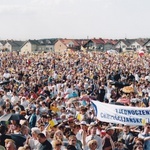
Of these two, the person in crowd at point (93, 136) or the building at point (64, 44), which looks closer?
the person in crowd at point (93, 136)

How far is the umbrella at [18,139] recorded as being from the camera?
7.83m

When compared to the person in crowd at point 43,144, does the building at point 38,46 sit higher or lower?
higher

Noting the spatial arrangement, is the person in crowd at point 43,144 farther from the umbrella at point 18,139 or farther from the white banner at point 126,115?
the white banner at point 126,115

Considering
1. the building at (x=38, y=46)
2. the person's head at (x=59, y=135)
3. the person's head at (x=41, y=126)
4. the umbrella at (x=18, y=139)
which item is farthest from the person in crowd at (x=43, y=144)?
the building at (x=38, y=46)

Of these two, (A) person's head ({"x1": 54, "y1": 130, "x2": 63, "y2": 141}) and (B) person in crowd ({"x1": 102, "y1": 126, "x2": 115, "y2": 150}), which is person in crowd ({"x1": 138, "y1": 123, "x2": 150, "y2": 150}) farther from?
(A) person's head ({"x1": 54, "y1": 130, "x2": 63, "y2": 141})

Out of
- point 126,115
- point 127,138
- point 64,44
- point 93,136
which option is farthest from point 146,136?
point 64,44

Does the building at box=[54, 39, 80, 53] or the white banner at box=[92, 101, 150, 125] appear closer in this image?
the white banner at box=[92, 101, 150, 125]

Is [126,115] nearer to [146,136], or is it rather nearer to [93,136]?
[146,136]

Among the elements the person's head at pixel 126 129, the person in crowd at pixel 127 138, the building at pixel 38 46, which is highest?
the building at pixel 38 46

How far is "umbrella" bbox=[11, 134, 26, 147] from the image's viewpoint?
783cm

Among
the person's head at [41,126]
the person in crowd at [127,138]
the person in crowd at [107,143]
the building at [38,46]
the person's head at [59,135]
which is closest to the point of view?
the person's head at [59,135]

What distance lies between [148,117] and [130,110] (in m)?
0.41

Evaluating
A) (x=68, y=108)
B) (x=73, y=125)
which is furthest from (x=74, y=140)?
(x=68, y=108)

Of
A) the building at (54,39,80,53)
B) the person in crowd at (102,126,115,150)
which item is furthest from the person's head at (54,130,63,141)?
the building at (54,39,80,53)
